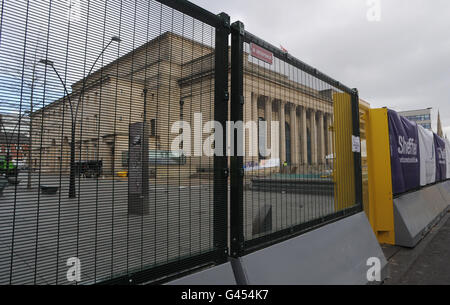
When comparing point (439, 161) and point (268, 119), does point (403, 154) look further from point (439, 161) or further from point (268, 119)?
point (439, 161)

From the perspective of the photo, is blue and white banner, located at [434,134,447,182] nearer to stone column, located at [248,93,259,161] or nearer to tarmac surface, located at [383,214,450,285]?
tarmac surface, located at [383,214,450,285]

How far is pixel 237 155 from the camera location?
246cm

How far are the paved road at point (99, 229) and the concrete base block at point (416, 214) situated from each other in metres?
4.92

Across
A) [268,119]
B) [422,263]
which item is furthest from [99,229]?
[422,263]

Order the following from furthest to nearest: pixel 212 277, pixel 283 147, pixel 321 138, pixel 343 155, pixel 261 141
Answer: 1. pixel 343 155
2. pixel 321 138
3. pixel 283 147
4. pixel 261 141
5. pixel 212 277

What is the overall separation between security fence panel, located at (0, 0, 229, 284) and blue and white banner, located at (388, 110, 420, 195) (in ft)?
15.7

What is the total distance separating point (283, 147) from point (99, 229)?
2.24 metres

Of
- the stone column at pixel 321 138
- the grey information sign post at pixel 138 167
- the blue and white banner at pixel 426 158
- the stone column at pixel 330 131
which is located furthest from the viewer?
the blue and white banner at pixel 426 158

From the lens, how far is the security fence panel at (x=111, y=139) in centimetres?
150

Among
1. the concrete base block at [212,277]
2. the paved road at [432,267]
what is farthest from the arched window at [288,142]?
the paved road at [432,267]

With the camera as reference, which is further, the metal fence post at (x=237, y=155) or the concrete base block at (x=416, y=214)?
the concrete base block at (x=416, y=214)

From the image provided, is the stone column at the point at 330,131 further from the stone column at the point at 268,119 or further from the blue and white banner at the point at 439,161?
the blue and white banner at the point at 439,161

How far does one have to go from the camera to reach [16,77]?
4.76 ft
